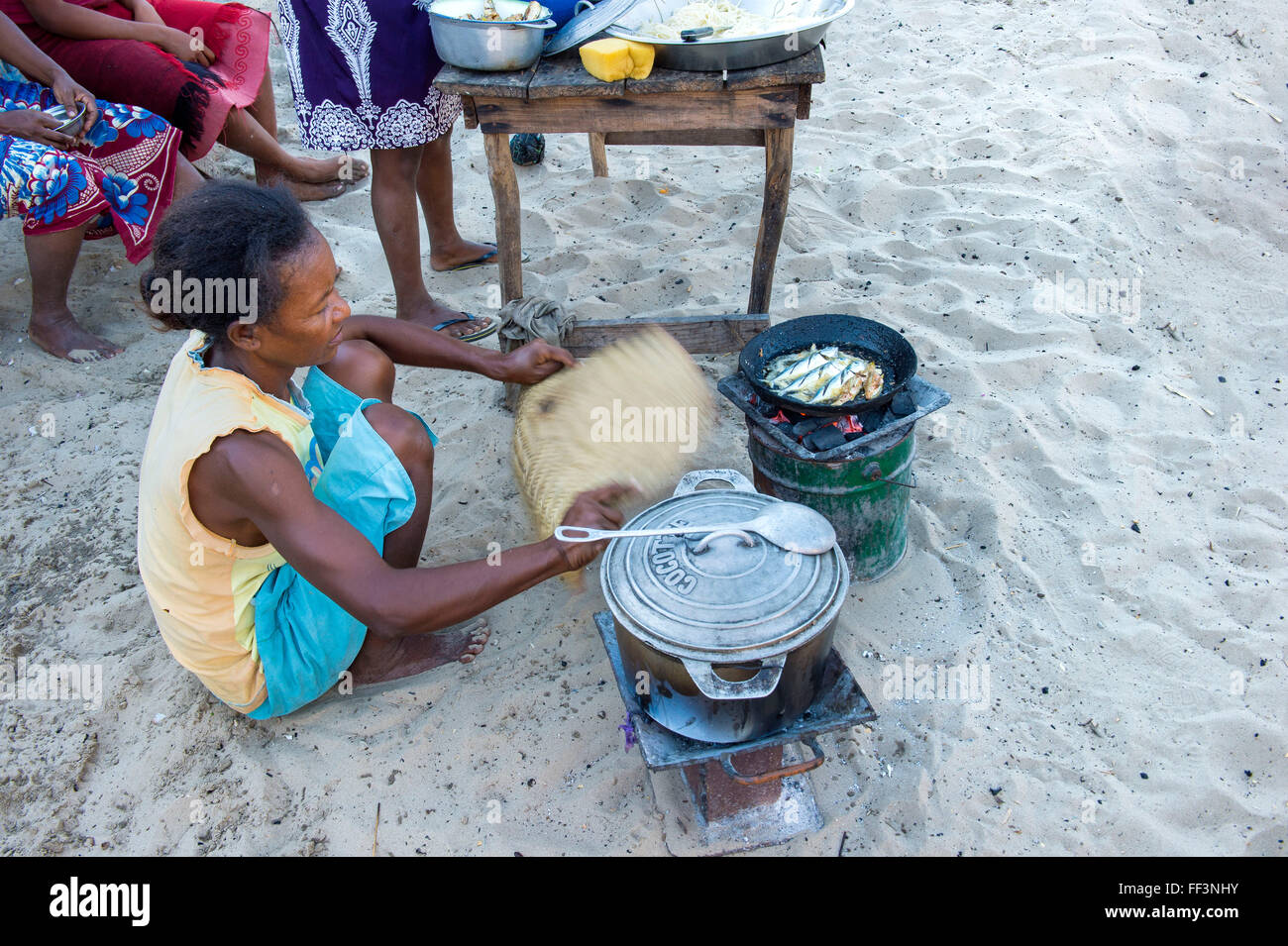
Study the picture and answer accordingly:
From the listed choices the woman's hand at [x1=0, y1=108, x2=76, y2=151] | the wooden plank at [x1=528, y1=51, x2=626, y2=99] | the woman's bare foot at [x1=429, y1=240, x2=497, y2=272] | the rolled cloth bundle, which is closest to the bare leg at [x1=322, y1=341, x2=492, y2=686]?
the rolled cloth bundle

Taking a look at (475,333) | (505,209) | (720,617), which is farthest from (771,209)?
(720,617)

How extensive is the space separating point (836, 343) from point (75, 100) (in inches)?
118

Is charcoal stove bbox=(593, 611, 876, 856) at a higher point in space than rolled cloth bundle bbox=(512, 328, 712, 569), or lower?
lower

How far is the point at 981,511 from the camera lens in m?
2.72

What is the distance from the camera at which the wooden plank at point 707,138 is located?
335 centimetres

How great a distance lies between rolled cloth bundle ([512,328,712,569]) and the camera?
2.31 metres

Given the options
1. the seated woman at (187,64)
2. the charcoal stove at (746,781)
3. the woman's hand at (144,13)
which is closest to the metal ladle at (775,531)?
the charcoal stove at (746,781)

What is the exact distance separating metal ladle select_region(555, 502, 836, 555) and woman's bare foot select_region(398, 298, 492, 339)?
1.81m

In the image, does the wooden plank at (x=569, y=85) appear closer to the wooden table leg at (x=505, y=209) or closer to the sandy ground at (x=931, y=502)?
the wooden table leg at (x=505, y=209)

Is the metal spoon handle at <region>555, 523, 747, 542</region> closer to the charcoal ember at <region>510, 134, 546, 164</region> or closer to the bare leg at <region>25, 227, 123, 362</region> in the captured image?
the bare leg at <region>25, 227, 123, 362</region>

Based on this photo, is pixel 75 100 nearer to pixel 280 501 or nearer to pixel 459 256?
pixel 459 256
